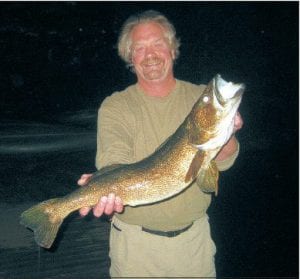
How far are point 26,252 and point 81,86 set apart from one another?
33034 millimetres

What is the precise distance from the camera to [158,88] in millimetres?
3578

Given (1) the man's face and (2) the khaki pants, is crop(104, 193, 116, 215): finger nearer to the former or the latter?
(2) the khaki pants

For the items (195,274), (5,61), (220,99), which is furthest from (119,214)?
(5,61)

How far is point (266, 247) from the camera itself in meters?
6.19

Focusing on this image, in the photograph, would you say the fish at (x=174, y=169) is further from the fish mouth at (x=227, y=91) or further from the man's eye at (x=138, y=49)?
the man's eye at (x=138, y=49)

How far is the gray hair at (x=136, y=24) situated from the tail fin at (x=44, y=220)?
1612mm

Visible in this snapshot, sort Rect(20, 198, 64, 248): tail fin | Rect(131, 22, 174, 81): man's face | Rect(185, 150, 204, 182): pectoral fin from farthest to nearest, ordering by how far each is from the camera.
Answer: Rect(131, 22, 174, 81): man's face < Rect(20, 198, 64, 248): tail fin < Rect(185, 150, 204, 182): pectoral fin

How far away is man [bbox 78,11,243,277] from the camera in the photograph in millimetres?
3385

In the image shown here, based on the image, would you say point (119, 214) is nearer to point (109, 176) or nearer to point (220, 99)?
point (109, 176)

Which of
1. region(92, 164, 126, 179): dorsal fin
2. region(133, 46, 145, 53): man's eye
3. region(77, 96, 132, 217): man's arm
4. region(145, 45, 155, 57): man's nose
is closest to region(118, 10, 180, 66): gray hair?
region(133, 46, 145, 53): man's eye

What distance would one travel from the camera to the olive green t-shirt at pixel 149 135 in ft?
11.0

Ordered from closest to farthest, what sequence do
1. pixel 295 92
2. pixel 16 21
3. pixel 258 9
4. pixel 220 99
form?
1. pixel 220 99
2. pixel 295 92
3. pixel 258 9
4. pixel 16 21

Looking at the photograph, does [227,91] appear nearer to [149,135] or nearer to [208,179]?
[208,179]

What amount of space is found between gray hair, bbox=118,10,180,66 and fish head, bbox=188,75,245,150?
108 cm
